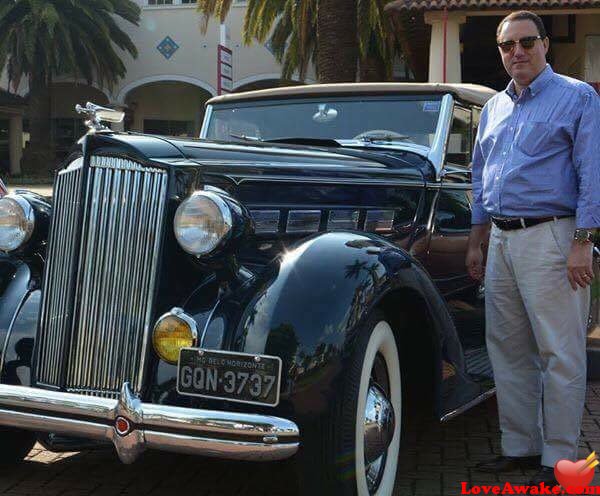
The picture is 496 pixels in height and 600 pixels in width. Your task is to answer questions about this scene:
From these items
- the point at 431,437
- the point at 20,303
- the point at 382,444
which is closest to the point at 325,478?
the point at 382,444

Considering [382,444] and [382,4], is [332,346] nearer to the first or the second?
[382,444]

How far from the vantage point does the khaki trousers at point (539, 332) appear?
3031mm

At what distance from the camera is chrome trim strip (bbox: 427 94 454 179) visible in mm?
3984

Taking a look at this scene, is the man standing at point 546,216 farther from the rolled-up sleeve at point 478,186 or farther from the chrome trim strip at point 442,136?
the chrome trim strip at point 442,136

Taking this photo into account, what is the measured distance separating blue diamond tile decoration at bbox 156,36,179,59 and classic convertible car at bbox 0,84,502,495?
26739mm

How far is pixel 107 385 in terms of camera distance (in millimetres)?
2689

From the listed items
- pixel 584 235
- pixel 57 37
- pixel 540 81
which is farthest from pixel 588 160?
pixel 57 37

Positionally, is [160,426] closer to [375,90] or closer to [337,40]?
[375,90]

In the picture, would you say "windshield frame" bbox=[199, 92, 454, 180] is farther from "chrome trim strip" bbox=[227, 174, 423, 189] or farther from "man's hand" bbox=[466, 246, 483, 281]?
"man's hand" bbox=[466, 246, 483, 281]

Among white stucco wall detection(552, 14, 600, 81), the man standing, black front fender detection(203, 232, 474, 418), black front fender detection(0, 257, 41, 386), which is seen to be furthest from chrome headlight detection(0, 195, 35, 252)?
white stucco wall detection(552, 14, 600, 81)

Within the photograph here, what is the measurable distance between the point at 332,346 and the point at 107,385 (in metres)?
0.77

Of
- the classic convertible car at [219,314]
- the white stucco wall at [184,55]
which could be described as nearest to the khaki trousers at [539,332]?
the classic convertible car at [219,314]

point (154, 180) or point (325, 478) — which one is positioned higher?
point (154, 180)

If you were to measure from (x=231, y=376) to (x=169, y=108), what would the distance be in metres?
30.8
